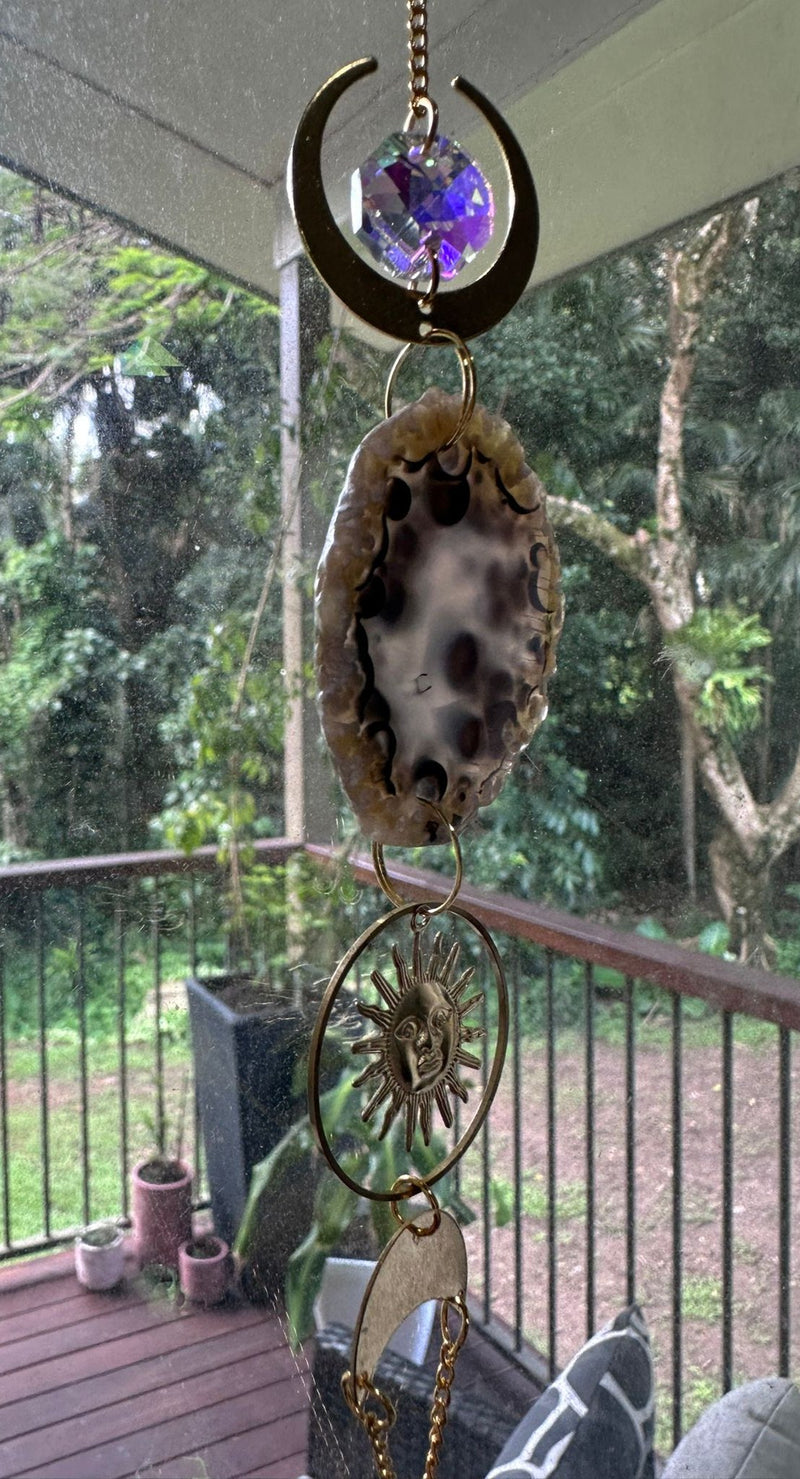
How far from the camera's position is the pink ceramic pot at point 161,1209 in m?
0.55

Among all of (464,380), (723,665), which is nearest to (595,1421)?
(723,665)

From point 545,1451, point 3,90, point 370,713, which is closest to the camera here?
point 370,713

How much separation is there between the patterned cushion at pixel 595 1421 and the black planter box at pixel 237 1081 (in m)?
0.20

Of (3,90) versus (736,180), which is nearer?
(3,90)

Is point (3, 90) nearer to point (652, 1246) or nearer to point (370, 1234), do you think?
point (370, 1234)

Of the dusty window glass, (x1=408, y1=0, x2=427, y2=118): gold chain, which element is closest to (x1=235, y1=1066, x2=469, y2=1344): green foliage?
the dusty window glass

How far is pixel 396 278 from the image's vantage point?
44 centimetres

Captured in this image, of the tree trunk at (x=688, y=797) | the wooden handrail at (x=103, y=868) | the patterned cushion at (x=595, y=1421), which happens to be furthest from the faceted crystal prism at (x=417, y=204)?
the patterned cushion at (x=595, y=1421)

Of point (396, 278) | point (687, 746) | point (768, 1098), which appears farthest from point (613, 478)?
point (768, 1098)

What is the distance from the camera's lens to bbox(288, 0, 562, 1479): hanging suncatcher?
39 cm

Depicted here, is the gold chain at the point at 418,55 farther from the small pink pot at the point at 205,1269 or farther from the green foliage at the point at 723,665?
the small pink pot at the point at 205,1269

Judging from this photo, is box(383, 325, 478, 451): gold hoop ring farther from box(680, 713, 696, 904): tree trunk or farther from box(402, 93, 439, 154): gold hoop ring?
box(680, 713, 696, 904): tree trunk

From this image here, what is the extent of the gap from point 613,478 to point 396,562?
345 mm

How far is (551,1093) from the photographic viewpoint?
2.33 ft
